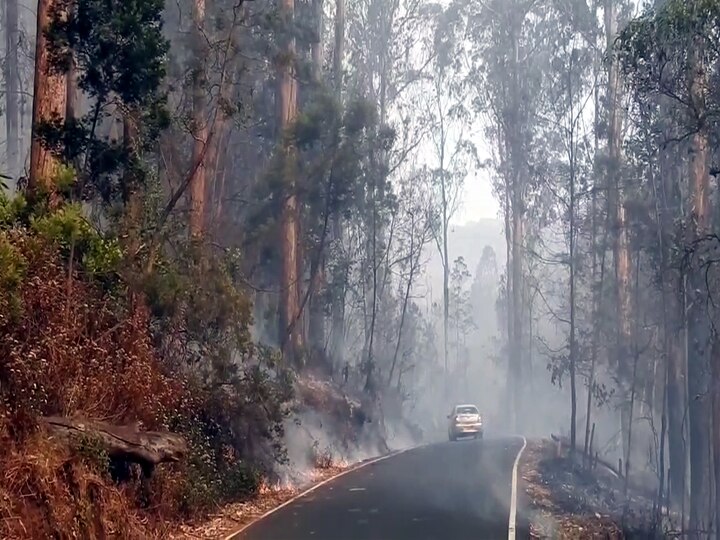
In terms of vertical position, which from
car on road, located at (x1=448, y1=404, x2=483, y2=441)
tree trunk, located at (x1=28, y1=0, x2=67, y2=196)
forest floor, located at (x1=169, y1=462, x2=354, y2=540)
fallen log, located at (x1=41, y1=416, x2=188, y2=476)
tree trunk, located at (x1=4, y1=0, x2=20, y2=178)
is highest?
tree trunk, located at (x1=4, y1=0, x2=20, y2=178)

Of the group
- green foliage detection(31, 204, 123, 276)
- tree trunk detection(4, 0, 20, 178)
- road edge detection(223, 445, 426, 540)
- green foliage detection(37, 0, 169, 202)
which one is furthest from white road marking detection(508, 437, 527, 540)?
tree trunk detection(4, 0, 20, 178)

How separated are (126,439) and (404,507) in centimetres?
656

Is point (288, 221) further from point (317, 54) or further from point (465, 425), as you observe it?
point (465, 425)

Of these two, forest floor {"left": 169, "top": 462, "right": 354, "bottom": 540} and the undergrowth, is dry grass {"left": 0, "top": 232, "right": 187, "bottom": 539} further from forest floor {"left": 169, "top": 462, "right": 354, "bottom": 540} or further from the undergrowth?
forest floor {"left": 169, "top": 462, "right": 354, "bottom": 540}

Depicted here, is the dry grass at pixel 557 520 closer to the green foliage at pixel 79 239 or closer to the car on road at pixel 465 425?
the green foliage at pixel 79 239

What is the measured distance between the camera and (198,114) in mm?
22250

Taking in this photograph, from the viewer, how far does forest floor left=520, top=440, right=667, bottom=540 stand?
1603 cm

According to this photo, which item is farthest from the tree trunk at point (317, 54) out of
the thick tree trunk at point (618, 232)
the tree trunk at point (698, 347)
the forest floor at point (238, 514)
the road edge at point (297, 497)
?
the forest floor at point (238, 514)

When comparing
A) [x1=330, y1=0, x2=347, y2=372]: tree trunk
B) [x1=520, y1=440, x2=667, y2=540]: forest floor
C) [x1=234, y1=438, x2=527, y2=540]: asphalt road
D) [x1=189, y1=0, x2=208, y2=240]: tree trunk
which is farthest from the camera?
[x1=330, y1=0, x2=347, y2=372]: tree trunk

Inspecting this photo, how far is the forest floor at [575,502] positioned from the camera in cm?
1603

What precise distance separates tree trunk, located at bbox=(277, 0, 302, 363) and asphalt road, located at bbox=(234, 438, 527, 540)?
642 cm

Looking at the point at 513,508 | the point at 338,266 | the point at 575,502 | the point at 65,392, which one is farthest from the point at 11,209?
the point at 338,266

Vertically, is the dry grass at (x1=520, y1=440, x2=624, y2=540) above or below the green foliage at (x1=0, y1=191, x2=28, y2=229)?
below

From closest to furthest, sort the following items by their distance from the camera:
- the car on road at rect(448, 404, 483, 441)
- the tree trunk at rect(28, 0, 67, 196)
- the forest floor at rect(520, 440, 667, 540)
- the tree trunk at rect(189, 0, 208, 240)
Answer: the tree trunk at rect(28, 0, 67, 196)
the forest floor at rect(520, 440, 667, 540)
the tree trunk at rect(189, 0, 208, 240)
the car on road at rect(448, 404, 483, 441)
